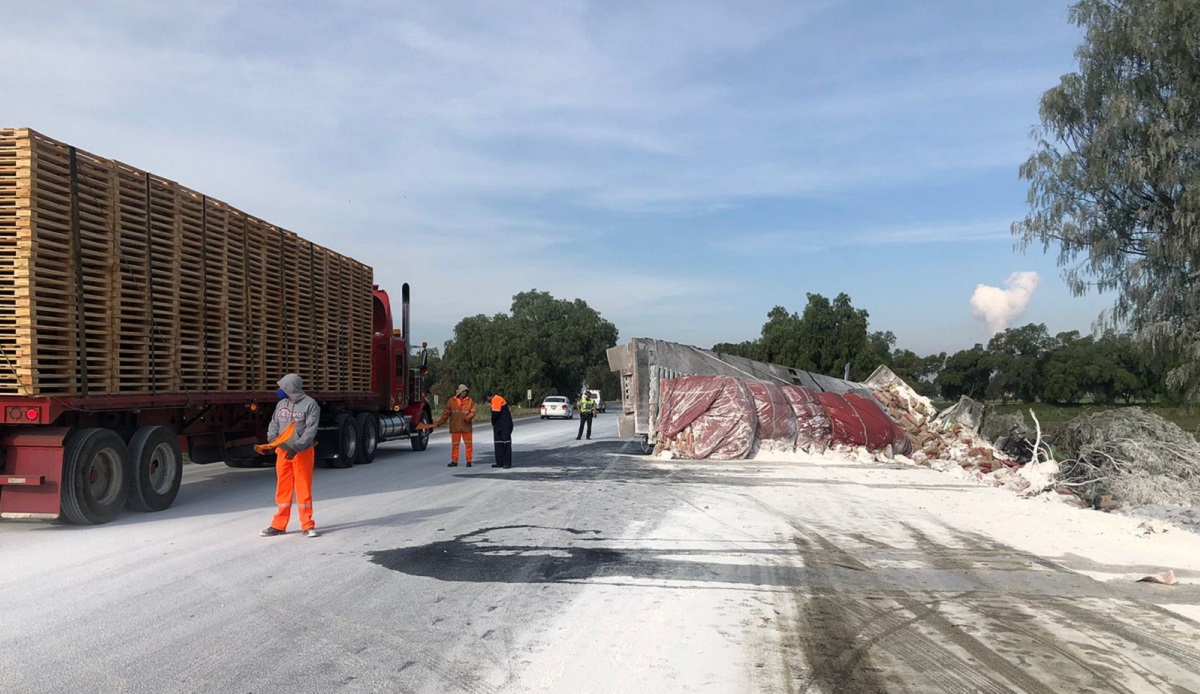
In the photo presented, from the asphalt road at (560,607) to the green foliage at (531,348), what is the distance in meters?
50.8

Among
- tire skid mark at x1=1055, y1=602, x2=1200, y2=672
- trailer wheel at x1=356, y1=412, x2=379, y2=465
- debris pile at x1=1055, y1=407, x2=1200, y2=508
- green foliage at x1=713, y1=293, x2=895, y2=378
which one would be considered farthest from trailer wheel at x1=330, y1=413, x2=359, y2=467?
green foliage at x1=713, y1=293, x2=895, y2=378

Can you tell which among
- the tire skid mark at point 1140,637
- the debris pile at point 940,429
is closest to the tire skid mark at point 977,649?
the tire skid mark at point 1140,637

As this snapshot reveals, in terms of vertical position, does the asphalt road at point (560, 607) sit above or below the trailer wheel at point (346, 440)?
below

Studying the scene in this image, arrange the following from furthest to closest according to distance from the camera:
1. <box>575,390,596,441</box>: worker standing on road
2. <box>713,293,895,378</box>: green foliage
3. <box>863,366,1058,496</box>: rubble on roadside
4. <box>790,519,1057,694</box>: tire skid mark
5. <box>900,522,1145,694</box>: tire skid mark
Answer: <box>713,293,895,378</box>: green foliage, <box>575,390,596,441</box>: worker standing on road, <box>863,366,1058,496</box>: rubble on roadside, <box>900,522,1145,694</box>: tire skid mark, <box>790,519,1057,694</box>: tire skid mark

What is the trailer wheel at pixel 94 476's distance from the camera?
9.49m

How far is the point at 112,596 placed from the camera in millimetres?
6566

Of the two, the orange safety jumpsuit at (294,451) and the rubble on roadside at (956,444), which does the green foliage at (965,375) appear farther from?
the orange safety jumpsuit at (294,451)

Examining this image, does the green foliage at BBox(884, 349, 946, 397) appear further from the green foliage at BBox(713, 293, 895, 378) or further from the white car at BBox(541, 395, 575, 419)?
the white car at BBox(541, 395, 575, 419)

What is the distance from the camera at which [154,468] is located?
36.4 ft

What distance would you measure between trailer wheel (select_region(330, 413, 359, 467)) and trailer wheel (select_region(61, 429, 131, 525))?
22.2 ft

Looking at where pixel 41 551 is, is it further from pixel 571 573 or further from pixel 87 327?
pixel 571 573

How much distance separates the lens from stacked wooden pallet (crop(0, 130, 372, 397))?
9125 mm

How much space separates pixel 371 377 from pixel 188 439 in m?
6.94

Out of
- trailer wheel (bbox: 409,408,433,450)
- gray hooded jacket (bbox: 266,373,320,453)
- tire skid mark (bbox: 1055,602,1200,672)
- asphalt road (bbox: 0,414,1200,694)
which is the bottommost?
tire skid mark (bbox: 1055,602,1200,672)
